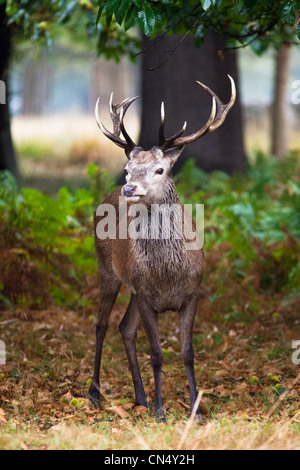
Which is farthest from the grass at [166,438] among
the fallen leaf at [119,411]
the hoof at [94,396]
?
the hoof at [94,396]

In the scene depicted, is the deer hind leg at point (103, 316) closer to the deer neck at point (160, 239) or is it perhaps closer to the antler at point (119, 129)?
the deer neck at point (160, 239)

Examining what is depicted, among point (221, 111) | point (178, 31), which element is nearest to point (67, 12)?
point (178, 31)

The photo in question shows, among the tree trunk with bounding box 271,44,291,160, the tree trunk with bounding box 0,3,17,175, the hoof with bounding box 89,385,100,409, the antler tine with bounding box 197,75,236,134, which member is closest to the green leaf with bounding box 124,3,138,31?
the antler tine with bounding box 197,75,236,134

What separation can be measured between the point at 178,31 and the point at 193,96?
4839mm

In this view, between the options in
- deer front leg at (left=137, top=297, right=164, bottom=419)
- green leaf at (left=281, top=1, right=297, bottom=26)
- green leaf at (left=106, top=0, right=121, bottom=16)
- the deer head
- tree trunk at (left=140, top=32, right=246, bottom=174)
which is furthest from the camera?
tree trunk at (left=140, top=32, right=246, bottom=174)

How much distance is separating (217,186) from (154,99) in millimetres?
1663

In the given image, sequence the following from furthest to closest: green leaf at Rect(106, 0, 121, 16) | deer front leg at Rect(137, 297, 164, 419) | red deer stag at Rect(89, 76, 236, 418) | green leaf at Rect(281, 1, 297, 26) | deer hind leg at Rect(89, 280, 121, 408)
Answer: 1. deer hind leg at Rect(89, 280, 121, 408)
2. deer front leg at Rect(137, 297, 164, 419)
3. red deer stag at Rect(89, 76, 236, 418)
4. green leaf at Rect(281, 1, 297, 26)
5. green leaf at Rect(106, 0, 121, 16)

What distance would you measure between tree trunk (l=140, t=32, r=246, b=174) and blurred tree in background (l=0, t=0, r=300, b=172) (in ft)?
0.06

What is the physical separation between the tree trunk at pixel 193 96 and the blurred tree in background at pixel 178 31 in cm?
2

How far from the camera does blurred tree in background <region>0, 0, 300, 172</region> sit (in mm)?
5027

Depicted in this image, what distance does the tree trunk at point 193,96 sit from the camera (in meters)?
9.70

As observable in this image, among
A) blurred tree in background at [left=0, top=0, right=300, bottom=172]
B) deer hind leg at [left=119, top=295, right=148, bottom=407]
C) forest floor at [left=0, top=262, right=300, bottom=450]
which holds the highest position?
blurred tree in background at [left=0, top=0, right=300, bottom=172]

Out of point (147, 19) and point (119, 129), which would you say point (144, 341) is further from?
point (147, 19)

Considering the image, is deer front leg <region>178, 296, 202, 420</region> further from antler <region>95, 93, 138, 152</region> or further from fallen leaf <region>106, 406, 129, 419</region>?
antler <region>95, 93, 138, 152</region>
